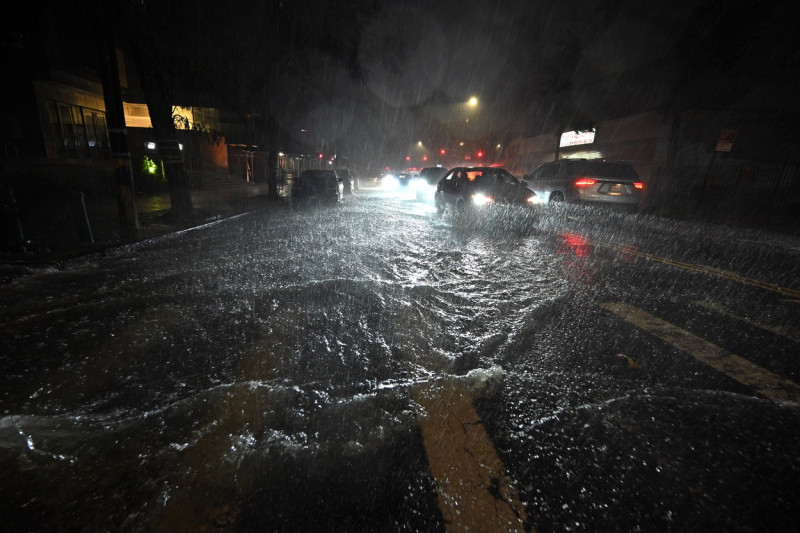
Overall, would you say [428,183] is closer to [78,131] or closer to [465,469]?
[78,131]

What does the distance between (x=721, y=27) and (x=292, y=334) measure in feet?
66.2

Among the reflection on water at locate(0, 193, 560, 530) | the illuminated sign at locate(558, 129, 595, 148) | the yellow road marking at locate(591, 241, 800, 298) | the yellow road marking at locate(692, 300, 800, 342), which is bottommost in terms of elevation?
the reflection on water at locate(0, 193, 560, 530)

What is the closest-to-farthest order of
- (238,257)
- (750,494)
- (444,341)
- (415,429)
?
(750,494), (415,429), (444,341), (238,257)

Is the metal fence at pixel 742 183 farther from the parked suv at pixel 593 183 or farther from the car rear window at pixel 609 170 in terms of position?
the car rear window at pixel 609 170

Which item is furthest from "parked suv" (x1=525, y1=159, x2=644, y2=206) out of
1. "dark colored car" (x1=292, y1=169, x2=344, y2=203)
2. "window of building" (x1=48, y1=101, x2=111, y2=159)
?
"window of building" (x1=48, y1=101, x2=111, y2=159)

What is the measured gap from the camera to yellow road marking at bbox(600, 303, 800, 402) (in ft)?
8.29

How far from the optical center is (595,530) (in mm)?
1527

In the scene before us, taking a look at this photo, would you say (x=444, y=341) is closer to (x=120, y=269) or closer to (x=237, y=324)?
(x=237, y=324)

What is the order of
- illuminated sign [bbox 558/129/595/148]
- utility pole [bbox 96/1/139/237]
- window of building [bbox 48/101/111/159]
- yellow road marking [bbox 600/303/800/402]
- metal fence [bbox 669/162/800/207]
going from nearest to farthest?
yellow road marking [bbox 600/303/800/402], utility pole [bbox 96/1/139/237], metal fence [bbox 669/162/800/207], window of building [bbox 48/101/111/159], illuminated sign [bbox 558/129/595/148]

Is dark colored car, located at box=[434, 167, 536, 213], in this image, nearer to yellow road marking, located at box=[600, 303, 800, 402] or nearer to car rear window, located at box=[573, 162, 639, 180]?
car rear window, located at box=[573, 162, 639, 180]

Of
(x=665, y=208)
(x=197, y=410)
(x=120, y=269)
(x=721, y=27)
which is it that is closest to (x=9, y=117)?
(x=120, y=269)

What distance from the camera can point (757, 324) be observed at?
363cm

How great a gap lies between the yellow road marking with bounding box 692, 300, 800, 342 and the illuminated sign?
874 inches

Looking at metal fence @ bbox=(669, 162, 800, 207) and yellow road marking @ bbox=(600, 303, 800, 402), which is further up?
metal fence @ bbox=(669, 162, 800, 207)
